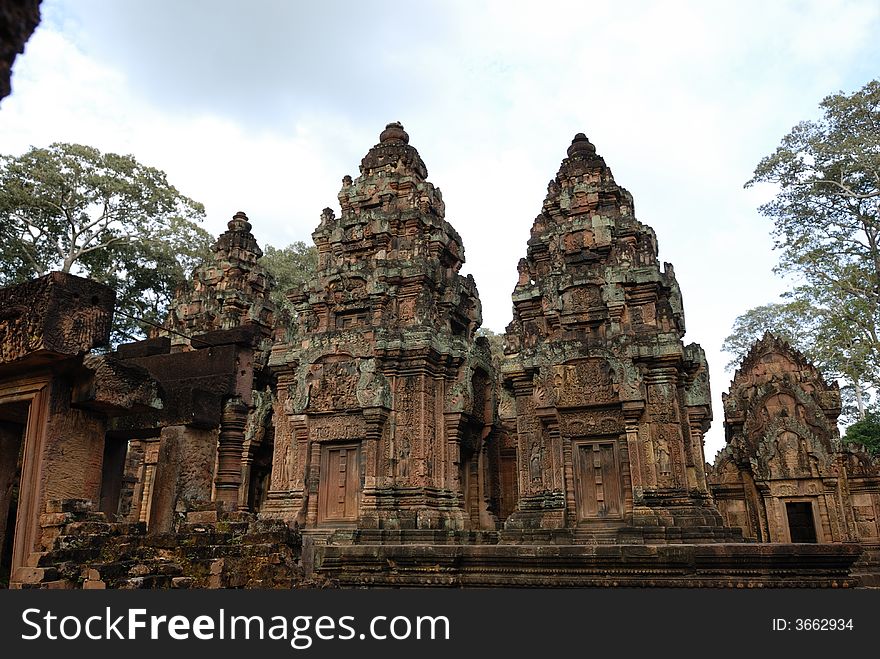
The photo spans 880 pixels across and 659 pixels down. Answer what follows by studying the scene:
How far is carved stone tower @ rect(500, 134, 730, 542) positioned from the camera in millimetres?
11883

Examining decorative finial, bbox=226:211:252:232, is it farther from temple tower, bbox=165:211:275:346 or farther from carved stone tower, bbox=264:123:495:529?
carved stone tower, bbox=264:123:495:529

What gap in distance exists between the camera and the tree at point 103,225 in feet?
74.0

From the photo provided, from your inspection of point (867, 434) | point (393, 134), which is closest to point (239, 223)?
point (393, 134)

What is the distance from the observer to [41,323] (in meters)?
6.16

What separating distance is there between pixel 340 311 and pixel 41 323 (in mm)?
9124

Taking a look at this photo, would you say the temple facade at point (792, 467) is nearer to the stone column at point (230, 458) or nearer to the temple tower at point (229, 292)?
the stone column at point (230, 458)

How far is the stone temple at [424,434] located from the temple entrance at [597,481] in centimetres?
4

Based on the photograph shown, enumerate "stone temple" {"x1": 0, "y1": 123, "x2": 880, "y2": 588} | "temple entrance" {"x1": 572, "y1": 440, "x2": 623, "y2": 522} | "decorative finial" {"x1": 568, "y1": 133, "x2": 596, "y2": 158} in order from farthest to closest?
"decorative finial" {"x1": 568, "y1": 133, "x2": 596, "y2": 158}, "temple entrance" {"x1": 572, "y1": 440, "x2": 623, "y2": 522}, "stone temple" {"x1": 0, "y1": 123, "x2": 880, "y2": 588}

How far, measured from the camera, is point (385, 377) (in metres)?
14.0

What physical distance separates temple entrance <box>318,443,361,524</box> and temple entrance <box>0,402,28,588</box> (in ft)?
21.5

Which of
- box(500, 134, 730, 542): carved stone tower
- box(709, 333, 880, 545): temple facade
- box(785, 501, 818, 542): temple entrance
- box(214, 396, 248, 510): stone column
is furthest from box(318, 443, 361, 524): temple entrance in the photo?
box(785, 501, 818, 542): temple entrance

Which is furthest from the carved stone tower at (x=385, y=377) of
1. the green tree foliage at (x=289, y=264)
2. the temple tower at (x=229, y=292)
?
the green tree foliage at (x=289, y=264)

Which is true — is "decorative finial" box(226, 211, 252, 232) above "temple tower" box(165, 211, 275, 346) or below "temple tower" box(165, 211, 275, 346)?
above

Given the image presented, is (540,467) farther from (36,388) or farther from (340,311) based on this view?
(36,388)
